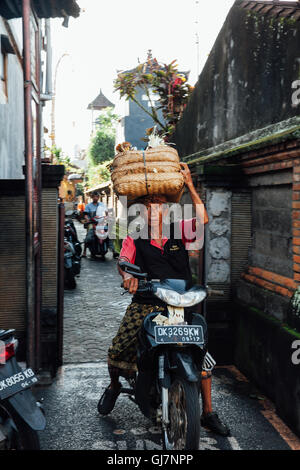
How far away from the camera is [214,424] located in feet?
12.8

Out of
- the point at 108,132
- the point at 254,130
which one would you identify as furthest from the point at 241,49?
the point at 108,132

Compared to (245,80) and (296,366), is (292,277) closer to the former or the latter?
(296,366)

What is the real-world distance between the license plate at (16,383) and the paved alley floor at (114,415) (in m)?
0.98

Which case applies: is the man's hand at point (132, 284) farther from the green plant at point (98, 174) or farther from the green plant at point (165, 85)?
the green plant at point (98, 174)

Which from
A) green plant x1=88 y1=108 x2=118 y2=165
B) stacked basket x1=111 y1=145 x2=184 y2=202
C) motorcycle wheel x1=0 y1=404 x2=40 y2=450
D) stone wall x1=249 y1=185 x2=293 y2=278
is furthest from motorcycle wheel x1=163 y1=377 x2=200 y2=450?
green plant x1=88 y1=108 x2=118 y2=165

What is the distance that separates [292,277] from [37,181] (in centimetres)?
265

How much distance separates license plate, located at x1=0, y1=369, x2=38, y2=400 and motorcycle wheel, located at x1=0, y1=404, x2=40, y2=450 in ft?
0.27

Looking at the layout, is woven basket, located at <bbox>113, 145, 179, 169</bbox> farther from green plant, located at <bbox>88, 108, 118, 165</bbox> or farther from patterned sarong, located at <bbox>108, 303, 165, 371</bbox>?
green plant, located at <bbox>88, 108, 118, 165</bbox>

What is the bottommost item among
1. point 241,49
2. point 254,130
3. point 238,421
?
point 238,421

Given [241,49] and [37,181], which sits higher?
[241,49]

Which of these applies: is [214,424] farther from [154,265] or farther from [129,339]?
[154,265]

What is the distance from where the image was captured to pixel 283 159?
4500 millimetres

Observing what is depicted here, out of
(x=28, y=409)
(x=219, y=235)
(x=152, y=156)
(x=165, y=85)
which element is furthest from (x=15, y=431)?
(x=165, y=85)

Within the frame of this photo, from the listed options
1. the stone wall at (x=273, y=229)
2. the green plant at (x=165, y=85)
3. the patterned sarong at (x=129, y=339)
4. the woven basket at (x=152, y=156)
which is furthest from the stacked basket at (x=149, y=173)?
the green plant at (x=165, y=85)
